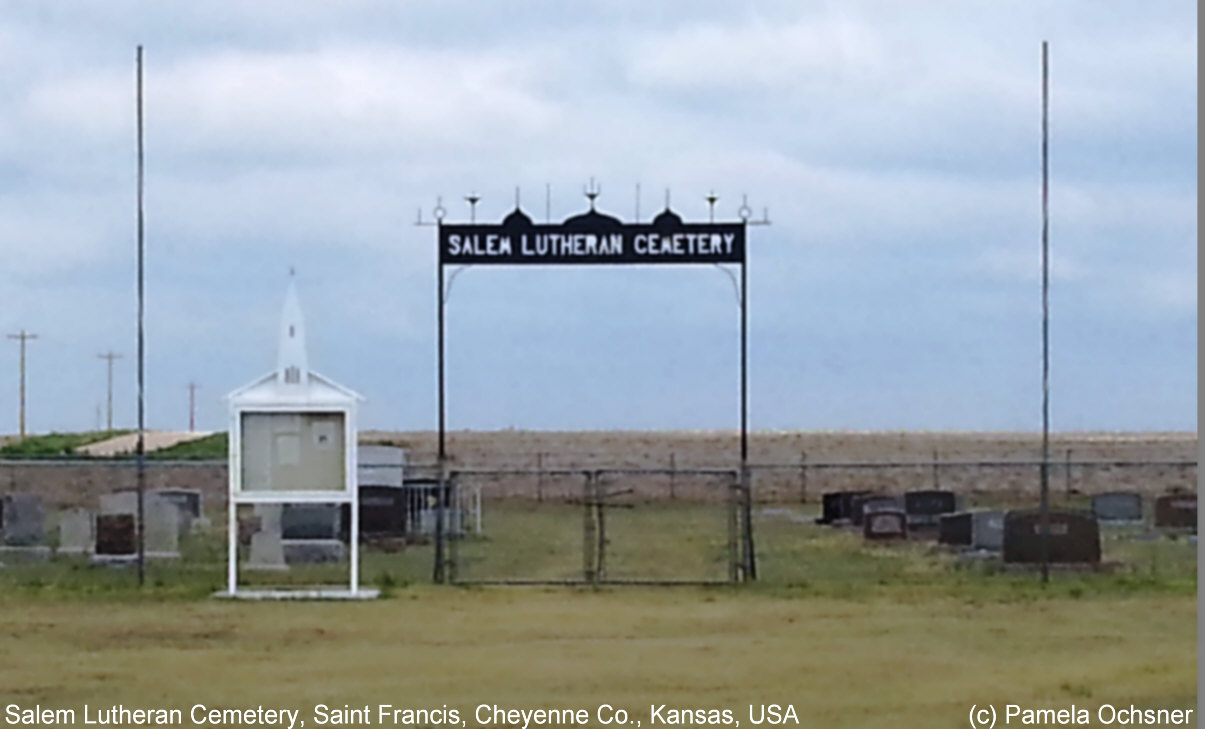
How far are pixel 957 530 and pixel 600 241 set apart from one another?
7292mm

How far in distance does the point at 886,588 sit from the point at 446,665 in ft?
24.6

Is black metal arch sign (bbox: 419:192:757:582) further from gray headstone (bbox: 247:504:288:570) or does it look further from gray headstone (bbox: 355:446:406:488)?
gray headstone (bbox: 355:446:406:488)

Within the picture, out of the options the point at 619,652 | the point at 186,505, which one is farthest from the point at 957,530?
the point at 619,652

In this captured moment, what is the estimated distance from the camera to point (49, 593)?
2164cm

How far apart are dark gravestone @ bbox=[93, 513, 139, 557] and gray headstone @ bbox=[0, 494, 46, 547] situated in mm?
2547

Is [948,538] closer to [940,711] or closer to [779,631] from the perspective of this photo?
[779,631]

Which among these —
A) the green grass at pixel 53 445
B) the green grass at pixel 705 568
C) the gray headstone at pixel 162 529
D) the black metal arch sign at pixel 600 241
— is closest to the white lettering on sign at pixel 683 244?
the black metal arch sign at pixel 600 241

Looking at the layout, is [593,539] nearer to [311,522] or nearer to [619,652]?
[311,522]

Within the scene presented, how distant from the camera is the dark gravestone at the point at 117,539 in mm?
25109

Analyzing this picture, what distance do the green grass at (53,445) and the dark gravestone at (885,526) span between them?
2877cm

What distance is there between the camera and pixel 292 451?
20766mm

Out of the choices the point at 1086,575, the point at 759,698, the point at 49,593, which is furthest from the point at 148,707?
the point at 1086,575

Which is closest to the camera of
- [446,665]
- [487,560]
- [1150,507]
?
[446,665]

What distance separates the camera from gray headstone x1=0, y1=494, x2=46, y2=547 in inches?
1082
